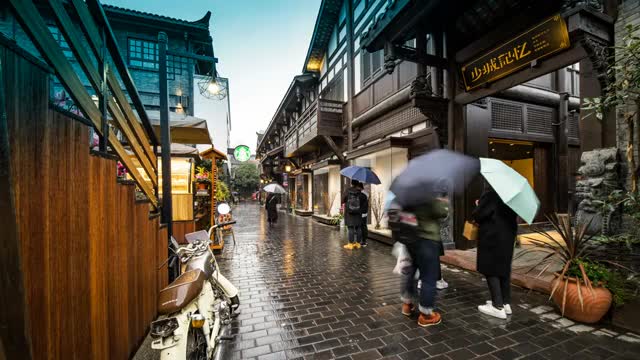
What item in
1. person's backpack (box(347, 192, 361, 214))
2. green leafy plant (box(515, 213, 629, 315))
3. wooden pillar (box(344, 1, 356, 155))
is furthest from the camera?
wooden pillar (box(344, 1, 356, 155))

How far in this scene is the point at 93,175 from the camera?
6.72 ft

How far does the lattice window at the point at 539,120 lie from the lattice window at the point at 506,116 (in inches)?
17.0

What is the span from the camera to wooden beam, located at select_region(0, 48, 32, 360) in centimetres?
117

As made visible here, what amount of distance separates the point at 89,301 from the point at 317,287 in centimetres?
340

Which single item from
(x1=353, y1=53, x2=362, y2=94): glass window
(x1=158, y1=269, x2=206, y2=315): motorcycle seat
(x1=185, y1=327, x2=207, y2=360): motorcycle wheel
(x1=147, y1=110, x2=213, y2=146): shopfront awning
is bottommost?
(x1=185, y1=327, x2=207, y2=360): motorcycle wheel

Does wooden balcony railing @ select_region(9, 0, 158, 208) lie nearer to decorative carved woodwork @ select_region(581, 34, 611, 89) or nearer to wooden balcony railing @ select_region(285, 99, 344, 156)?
decorative carved woodwork @ select_region(581, 34, 611, 89)

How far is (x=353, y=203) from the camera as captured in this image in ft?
24.1

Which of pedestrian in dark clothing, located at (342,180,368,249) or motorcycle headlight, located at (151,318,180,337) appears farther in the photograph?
pedestrian in dark clothing, located at (342,180,368,249)

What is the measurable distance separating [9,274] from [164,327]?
1.18 metres

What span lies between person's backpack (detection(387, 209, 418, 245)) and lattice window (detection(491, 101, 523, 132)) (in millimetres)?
5530

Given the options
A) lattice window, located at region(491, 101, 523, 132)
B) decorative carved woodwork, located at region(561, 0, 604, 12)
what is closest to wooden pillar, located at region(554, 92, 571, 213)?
lattice window, located at region(491, 101, 523, 132)

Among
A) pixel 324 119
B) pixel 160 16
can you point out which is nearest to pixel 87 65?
pixel 324 119

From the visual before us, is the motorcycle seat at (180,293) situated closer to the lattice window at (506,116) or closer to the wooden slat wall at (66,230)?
the wooden slat wall at (66,230)

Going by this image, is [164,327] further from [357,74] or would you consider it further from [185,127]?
[357,74]
